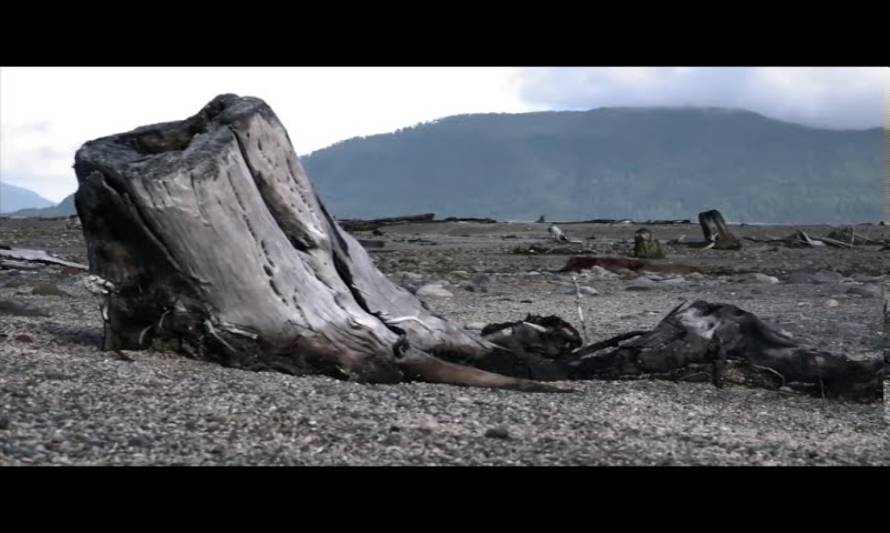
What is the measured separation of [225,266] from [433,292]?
22.3ft

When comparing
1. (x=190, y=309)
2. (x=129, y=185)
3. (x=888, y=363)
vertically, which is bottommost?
(x=888, y=363)

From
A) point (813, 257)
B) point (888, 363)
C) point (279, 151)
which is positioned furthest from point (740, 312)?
point (813, 257)

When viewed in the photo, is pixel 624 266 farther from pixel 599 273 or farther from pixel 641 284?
pixel 641 284

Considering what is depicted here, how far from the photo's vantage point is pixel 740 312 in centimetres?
766

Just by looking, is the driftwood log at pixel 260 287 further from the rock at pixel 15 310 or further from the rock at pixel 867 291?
the rock at pixel 867 291

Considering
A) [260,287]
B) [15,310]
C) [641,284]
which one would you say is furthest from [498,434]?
[641,284]

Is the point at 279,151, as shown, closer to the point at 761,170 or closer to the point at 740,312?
the point at 740,312

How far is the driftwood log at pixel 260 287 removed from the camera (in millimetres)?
6727

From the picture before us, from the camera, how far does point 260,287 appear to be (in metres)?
6.78

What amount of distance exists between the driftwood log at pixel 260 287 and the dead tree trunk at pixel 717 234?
17270mm

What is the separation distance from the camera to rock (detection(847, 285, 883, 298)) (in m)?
13.3

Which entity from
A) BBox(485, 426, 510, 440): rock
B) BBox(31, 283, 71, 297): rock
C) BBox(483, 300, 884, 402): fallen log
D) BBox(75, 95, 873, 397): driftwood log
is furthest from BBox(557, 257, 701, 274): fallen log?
BBox(485, 426, 510, 440): rock
